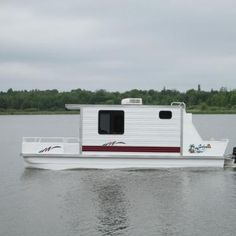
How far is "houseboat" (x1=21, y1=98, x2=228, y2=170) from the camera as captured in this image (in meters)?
24.5

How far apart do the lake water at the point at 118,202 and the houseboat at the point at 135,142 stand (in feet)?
1.60

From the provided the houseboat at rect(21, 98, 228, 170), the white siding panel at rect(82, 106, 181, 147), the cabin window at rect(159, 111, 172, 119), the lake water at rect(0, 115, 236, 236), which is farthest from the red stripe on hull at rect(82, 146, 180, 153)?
the cabin window at rect(159, 111, 172, 119)

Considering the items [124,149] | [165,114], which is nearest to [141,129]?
[124,149]

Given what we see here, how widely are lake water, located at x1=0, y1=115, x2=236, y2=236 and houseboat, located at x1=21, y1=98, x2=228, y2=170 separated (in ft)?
1.60

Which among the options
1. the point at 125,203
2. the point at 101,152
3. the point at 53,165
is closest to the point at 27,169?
the point at 53,165

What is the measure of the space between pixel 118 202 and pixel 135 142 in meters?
5.68

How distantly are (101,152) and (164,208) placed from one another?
6.80 metres

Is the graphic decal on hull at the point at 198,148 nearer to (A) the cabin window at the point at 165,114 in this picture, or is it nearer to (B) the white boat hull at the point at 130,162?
(B) the white boat hull at the point at 130,162

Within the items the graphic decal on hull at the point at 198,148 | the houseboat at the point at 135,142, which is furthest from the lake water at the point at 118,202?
the graphic decal on hull at the point at 198,148

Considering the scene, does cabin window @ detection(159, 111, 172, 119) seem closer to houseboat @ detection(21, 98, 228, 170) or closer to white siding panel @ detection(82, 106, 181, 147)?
houseboat @ detection(21, 98, 228, 170)

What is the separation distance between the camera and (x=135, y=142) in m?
24.5

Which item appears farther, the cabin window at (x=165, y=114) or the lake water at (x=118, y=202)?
the cabin window at (x=165, y=114)

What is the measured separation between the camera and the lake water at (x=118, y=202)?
52.7 ft

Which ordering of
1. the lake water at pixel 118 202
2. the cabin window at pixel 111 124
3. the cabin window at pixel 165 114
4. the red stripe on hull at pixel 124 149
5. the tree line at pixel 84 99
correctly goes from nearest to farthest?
the lake water at pixel 118 202 → the red stripe on hull at pixel 124 149 → the cabin window at pixel 111 124 → the cabin window at pixel 165 114 → the tree line at pixel 84 99
